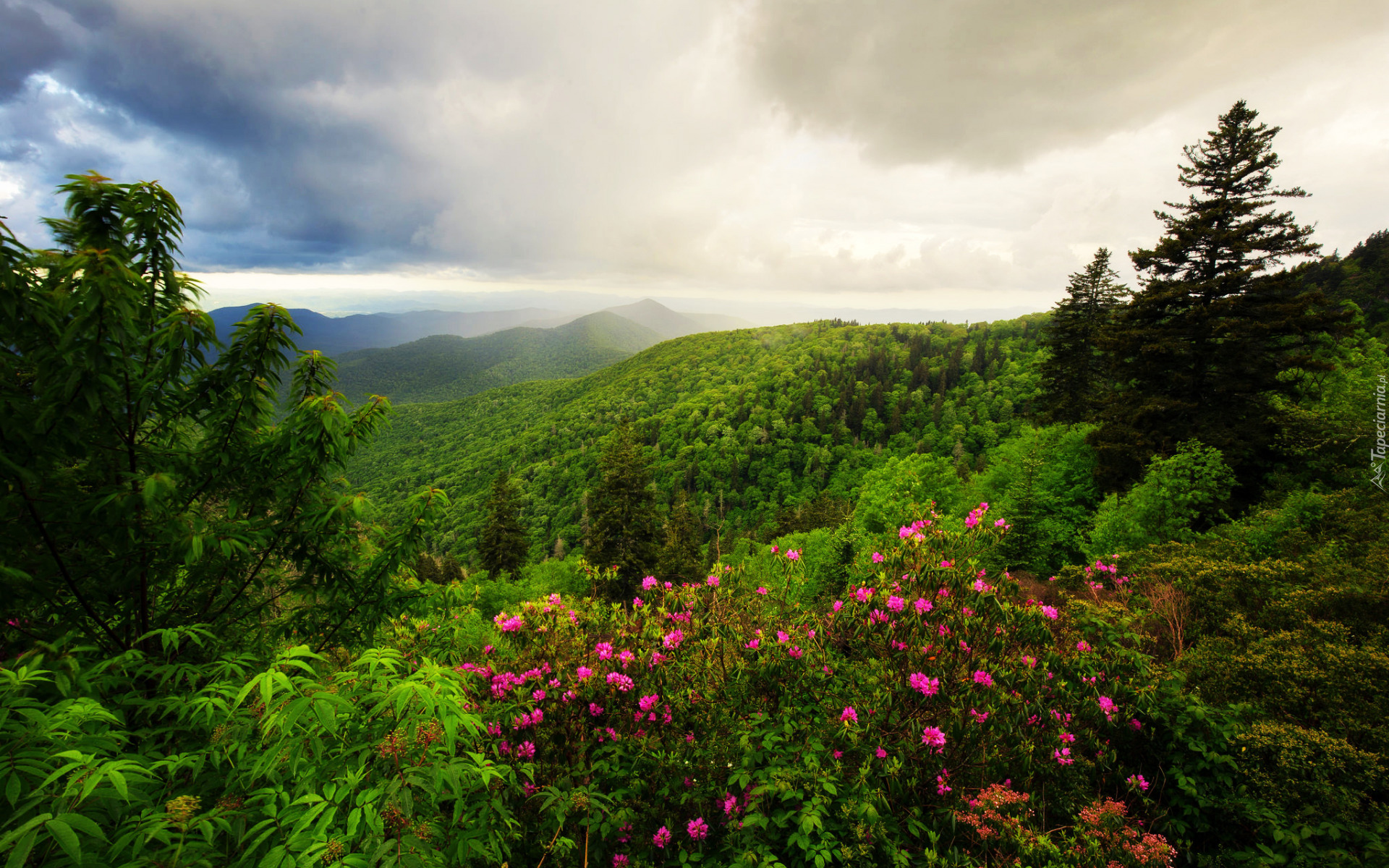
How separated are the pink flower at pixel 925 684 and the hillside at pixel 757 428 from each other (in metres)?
50.9

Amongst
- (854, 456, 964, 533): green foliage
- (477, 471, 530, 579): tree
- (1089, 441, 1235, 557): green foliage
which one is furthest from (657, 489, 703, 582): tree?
(1089, 441, 1235, 557): green foliage

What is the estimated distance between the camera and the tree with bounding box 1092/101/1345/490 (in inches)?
535

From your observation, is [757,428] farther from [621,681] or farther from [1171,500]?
[621,681]

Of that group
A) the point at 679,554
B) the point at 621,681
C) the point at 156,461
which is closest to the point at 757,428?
the point at 679,554

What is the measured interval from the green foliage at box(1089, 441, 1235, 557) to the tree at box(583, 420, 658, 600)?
691 inches

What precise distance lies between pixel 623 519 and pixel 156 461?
816 inches

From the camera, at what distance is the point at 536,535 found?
78.0 m

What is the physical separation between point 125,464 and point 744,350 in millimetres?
174778

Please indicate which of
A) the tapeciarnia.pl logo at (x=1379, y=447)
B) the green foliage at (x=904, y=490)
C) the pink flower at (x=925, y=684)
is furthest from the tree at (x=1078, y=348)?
the pink flower at (x=925, y=684)

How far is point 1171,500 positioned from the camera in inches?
511

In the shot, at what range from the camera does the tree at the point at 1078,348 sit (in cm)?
2438

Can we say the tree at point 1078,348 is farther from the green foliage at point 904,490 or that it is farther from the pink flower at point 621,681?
the pink flower at point 621,681

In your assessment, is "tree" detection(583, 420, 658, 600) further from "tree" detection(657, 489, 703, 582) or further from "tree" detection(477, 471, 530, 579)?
"tree" detection(477, 471, 530, 579)

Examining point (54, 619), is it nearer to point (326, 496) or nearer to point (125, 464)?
point (125, 464)
